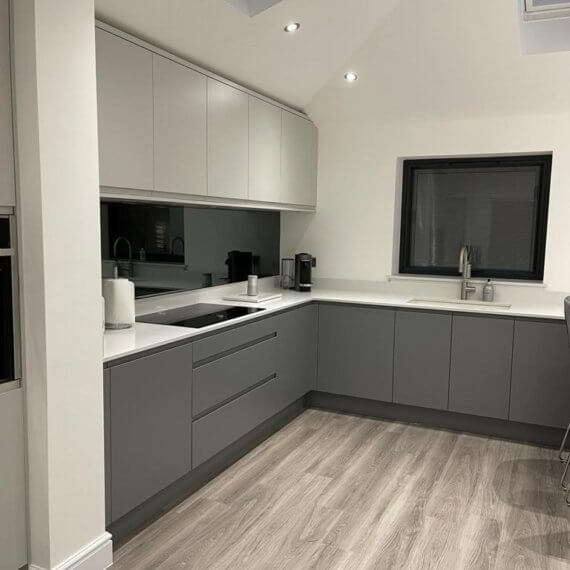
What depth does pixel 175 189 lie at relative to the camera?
291cm

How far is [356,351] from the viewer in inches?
156

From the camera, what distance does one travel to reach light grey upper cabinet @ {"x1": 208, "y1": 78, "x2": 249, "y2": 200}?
125 inches

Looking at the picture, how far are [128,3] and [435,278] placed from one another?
278 centimetres

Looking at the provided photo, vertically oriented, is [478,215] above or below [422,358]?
above

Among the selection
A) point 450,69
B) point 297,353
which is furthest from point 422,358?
point 450,69

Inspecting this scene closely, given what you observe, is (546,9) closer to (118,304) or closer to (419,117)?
(419,117)

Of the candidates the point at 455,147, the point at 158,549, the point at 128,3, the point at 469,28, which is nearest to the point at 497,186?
the point at 455,147

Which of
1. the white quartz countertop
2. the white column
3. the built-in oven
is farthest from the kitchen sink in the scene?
the built-in oven

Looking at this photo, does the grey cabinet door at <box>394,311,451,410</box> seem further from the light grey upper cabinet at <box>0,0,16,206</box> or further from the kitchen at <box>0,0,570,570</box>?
the light grey upper cabinet at <box>0,0,16,206</box>

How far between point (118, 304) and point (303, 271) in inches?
74.6

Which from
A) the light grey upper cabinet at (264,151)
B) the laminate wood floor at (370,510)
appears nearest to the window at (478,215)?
the light grey upper cabinet at (264,151)

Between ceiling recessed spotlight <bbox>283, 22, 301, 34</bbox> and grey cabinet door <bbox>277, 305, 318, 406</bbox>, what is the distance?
1639 mm

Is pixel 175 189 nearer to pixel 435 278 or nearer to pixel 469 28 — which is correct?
pixel 469 28

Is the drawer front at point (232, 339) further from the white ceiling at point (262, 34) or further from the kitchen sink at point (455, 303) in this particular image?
the white ceiling at point (262, 34)
